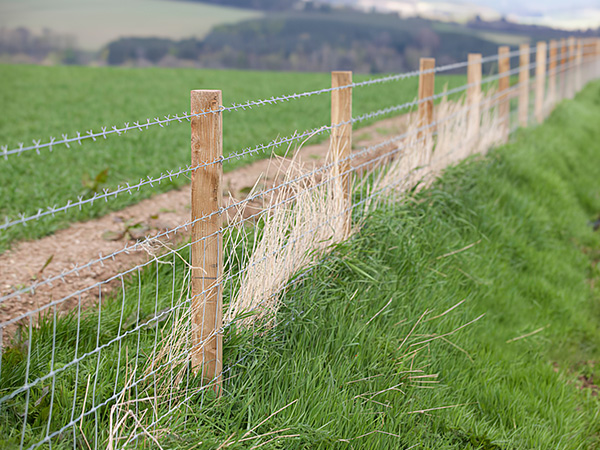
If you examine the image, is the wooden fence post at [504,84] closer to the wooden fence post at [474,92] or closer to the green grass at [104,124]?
the wooden fence post at [474,92]

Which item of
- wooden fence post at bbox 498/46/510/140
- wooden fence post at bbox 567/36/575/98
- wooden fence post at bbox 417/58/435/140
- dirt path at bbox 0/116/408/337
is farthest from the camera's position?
wooden fence post at bbox 567/36/575/98

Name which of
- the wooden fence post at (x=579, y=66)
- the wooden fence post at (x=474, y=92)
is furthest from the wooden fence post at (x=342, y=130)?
the wooden fence post at (x=579, y=66)

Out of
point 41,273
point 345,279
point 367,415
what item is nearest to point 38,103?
point 41,273

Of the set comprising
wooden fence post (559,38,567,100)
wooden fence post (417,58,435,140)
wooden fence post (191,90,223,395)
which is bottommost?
wooden fence post (191,90,223,395)

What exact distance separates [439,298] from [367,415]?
143 centimetres

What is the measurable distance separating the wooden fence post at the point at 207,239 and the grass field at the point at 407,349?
0.22 meters

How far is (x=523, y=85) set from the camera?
1012 centimetres

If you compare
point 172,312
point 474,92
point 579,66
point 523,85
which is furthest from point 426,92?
point 579,66

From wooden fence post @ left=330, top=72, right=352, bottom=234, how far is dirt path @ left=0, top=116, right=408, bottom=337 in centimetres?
19

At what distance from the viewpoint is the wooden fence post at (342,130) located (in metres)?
4.03

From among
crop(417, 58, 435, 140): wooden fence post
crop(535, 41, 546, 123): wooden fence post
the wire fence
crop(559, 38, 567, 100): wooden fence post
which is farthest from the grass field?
crop(559, 38, 567, 100): wooden fence post

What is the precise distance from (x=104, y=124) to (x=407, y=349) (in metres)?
9.60

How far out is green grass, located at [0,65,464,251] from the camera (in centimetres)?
651

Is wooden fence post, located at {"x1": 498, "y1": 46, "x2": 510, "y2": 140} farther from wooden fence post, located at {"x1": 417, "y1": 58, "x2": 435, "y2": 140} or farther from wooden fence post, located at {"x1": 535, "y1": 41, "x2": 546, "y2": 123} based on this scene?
wooden fence post, located at {"x1": 417, "y1": 58, "x2": 435, "y2": 140}
